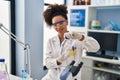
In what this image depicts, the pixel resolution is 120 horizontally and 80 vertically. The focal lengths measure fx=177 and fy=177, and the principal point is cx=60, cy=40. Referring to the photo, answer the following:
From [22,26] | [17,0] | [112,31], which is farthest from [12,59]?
[112,31]

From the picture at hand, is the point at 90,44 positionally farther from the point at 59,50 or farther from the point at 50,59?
the point at 50,59

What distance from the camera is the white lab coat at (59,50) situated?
165 centimetres

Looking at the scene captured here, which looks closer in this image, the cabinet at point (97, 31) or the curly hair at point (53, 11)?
the curly hair at point (53, 11)

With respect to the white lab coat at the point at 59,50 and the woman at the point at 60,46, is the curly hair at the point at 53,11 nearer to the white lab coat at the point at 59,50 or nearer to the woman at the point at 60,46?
the woman at the point at 60,46

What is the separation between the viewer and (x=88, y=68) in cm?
300

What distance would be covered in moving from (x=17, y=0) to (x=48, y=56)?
124 cm

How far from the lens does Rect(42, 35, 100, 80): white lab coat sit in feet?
5.40

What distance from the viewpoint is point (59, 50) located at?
1761 mm

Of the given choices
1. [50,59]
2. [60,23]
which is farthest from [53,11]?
[50,59]

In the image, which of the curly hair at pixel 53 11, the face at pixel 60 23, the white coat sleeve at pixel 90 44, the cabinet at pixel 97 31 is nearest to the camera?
the face at pixel 60 23

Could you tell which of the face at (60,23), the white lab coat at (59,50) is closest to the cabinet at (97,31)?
Answer: the white lab coat at (59,50)

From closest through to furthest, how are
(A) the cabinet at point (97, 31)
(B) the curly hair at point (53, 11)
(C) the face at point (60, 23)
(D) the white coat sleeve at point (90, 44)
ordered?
1. (C) the face at point (60, 23)
2. (D) the white coat sleeve at point (90, 44)
3. (B) the curly hair at point (53, 11)
4. (A) the cabinet at point (97, 31)

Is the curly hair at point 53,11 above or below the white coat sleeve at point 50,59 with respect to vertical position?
above

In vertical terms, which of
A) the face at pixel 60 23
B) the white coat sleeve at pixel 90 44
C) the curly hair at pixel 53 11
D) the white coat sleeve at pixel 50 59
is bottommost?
the white coat sleeve at pixel 50 59
